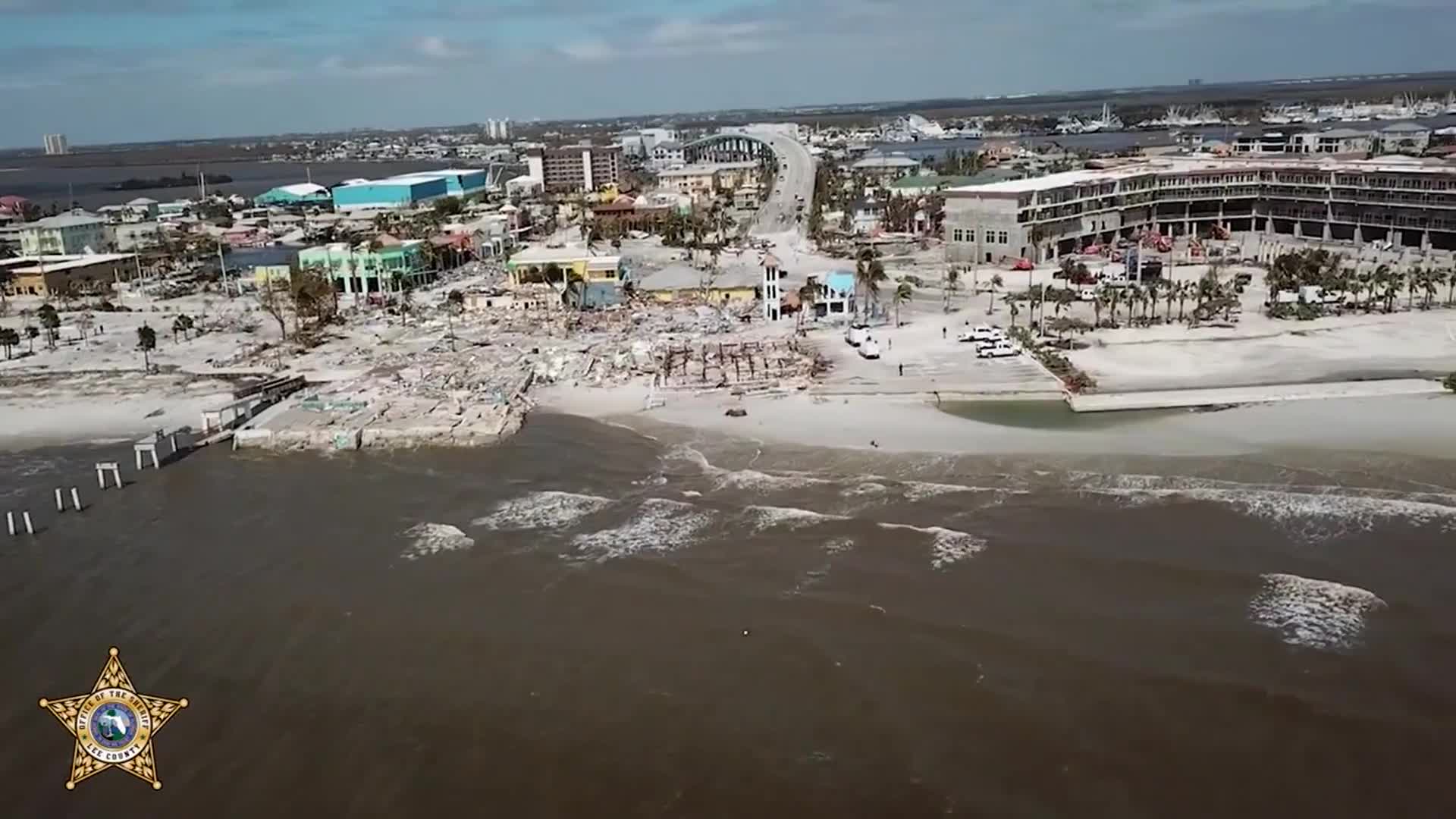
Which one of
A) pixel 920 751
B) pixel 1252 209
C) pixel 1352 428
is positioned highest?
pixel 1252 209

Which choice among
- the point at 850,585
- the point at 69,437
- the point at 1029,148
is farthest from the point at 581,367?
the point at 1029,148

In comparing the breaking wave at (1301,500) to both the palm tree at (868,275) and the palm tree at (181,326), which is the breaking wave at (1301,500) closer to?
the palm tree at (868,275)

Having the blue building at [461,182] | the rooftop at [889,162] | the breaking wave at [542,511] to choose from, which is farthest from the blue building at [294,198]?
the breaking wave at [542,511]

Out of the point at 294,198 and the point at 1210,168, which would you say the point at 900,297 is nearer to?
the point at 1210,168

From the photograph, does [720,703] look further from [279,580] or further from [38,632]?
[38,632]

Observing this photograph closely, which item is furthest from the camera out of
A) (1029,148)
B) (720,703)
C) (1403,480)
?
(1029,148)

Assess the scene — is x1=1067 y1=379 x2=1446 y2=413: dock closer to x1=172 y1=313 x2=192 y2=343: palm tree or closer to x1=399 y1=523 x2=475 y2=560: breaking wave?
x1=399 y1=523 x2=475 y2=560: breaking wave

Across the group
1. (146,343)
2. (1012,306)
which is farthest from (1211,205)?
(146,343)
